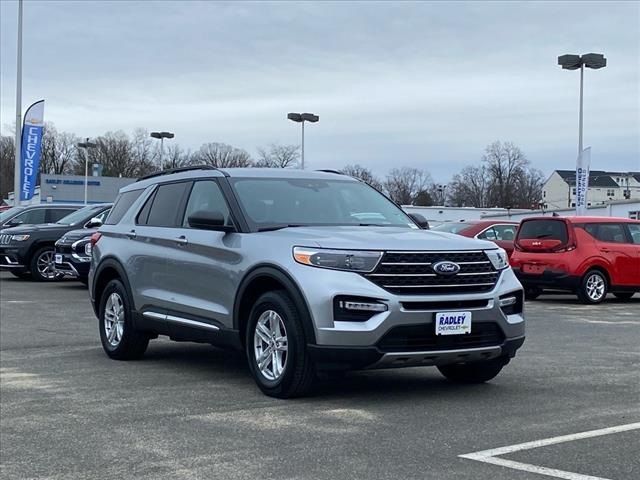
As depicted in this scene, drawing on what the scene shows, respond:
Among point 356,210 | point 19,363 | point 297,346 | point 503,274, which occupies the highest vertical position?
point 356,210

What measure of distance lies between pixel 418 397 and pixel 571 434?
5.12ft

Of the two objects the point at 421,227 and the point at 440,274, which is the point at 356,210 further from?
the point at 440,274

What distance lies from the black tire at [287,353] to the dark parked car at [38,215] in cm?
1561

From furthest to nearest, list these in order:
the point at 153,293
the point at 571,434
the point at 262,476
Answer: the point at 153,293
the point at 571,434
the point at 262,476

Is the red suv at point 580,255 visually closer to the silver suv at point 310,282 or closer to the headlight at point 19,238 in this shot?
the silver suv at point 310,282

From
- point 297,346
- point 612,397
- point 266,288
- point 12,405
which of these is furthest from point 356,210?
point 12,405

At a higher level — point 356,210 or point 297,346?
point 356,210

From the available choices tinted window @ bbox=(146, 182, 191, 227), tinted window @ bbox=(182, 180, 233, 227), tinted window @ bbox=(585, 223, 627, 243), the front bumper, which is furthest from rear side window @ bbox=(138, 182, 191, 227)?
tinted window @ bbox=(585, 223, 627, 243)

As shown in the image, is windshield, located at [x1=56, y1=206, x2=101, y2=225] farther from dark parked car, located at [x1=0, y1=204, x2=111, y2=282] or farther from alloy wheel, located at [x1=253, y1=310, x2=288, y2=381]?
alloy wheel, located at [x1=253, y1=310, x2=288, y2=381]

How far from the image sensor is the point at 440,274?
6543 mm

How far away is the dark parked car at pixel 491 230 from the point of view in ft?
62.1

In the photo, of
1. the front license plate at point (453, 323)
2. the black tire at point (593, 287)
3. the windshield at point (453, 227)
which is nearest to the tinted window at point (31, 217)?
the windshield at point (453, 227)

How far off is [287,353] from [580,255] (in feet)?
35.2

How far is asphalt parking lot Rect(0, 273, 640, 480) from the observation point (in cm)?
506
